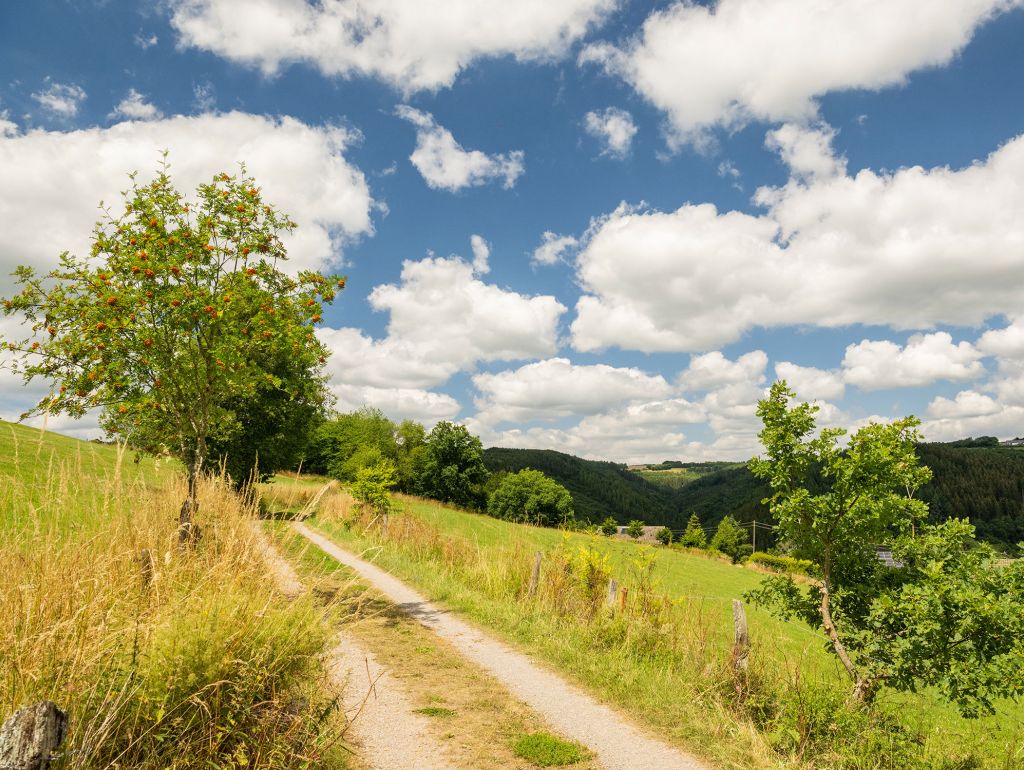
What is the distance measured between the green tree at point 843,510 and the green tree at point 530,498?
193ft

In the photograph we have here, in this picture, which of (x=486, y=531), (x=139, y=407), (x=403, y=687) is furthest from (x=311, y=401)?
(x=403, y=687)

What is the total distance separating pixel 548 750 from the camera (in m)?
5.29

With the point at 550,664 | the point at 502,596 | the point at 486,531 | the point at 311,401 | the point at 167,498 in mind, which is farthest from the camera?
the point at 486,531

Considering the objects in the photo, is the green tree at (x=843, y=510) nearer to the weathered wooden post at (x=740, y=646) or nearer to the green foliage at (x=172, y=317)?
the weathered wooden post at (x=740, y=646)

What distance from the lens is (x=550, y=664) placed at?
315 inches

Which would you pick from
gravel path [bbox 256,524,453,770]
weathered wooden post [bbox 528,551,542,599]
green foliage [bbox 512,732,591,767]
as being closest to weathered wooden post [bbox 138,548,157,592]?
gravel path [bbox 256,524,453,770]

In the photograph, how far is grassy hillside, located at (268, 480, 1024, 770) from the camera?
19.1ft

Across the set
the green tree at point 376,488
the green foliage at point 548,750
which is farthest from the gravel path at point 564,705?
the green tree at point 376,488

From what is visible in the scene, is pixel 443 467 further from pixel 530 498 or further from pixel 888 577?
pixel 888 577

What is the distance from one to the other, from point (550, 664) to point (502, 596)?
428 cm

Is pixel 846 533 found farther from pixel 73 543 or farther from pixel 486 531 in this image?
pixel 486 531

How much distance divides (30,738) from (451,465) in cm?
5917

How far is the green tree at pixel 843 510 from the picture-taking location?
6.26m

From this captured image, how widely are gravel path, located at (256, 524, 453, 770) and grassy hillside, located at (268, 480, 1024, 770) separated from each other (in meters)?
1.29
